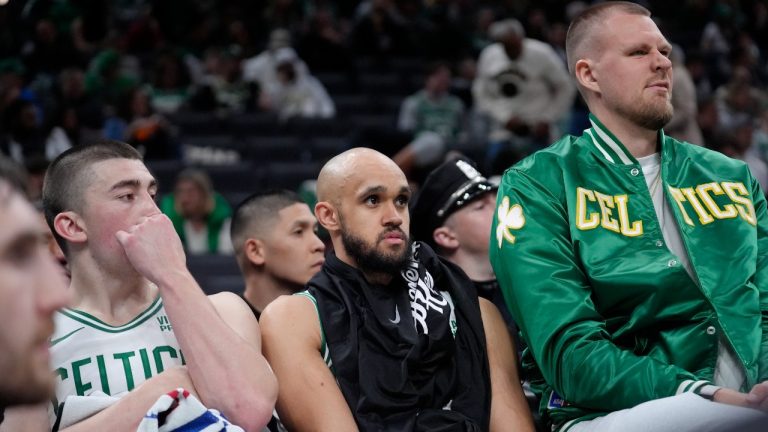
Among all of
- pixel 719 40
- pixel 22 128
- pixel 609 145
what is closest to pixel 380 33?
pixel 22 128

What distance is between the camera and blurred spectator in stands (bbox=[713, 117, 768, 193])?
8463 mm

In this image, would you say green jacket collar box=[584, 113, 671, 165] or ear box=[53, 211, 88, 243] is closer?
ear box=[53, 211, 88, 243]

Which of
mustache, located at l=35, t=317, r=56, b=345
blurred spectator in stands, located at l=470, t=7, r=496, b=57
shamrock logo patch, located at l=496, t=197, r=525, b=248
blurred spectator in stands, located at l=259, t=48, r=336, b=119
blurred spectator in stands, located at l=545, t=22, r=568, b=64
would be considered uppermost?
mustache, located at l=35, t=317, r=56, b=345

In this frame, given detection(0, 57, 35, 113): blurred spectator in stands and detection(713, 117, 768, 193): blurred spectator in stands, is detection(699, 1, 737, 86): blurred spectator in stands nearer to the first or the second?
detection(713, 117, 768, 193): blurred spectator in stands

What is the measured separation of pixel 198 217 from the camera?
24.7ft

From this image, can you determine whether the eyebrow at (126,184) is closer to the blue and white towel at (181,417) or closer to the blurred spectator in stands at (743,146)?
the blue and white towel at (181,417)

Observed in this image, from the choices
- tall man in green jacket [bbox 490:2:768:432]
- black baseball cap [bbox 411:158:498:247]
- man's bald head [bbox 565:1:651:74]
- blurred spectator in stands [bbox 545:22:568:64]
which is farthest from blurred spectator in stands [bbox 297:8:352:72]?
tall man in green jacket [bbox 490:2:768:432]

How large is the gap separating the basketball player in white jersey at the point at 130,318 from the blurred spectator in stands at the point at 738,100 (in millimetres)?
8385

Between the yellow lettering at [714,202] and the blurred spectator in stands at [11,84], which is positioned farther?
the blurred spectator in stands at [11,84]

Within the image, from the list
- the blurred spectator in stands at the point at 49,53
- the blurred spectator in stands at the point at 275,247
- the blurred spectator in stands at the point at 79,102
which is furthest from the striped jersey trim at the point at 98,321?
the blurred spectator in stands at the point at 49,53

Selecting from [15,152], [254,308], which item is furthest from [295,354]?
[15,152]

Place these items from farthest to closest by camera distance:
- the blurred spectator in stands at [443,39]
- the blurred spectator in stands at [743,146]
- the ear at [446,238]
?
the blurred spectator in stands at [443,39]
the blurred spectator in stands at [743,146]
the ear at [446,238]

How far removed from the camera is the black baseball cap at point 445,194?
4.32 meters

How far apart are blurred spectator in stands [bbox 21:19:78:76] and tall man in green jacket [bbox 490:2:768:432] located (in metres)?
9.18
